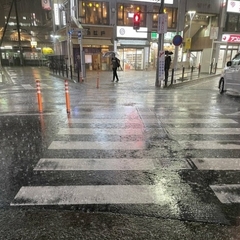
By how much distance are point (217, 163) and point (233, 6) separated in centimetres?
3426

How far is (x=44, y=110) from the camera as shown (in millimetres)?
9102

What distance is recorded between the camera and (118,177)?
4.04 m

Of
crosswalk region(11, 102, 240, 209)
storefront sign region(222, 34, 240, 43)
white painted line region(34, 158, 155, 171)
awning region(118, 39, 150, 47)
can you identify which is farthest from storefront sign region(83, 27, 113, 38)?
white painted line region(34, 158, 155, 171)

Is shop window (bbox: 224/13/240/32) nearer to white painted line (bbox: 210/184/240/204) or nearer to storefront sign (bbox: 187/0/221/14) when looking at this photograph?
storefront sign (bbox: 187/0/221/14)

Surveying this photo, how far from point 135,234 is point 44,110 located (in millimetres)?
7247

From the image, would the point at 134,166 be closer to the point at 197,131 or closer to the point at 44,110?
the point at 197,131

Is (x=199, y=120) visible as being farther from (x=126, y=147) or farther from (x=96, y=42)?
(x=96, y=42)

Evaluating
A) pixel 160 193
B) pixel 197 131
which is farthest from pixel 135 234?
pixel 197 131

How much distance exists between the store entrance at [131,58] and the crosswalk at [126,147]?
2623 centimetres

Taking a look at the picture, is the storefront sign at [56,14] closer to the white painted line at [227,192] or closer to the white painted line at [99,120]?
the white painted line at [99,120]

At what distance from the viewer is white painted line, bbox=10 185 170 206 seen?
335cm

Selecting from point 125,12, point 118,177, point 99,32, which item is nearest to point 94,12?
point 99,32

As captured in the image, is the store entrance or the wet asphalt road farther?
the store entrance

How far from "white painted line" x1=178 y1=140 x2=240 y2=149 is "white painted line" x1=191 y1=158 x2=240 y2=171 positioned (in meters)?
0.66
